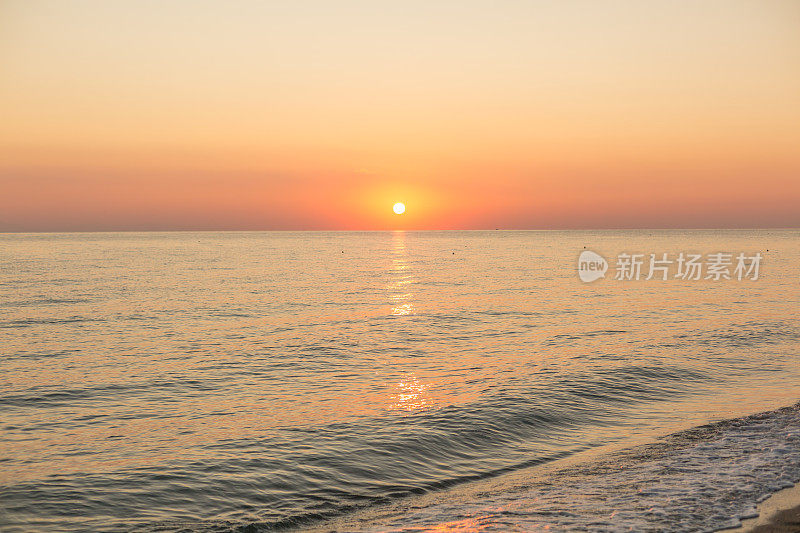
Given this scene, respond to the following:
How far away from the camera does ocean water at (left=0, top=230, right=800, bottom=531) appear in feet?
39.5

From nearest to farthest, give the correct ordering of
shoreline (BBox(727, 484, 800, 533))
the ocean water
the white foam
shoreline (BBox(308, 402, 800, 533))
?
shoreline (BBox(727, 484, 800, 533)), shoreline (BBox(308, 402, 800, 533)), the white foam, the ocean water

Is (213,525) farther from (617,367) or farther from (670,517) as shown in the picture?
(617,367)

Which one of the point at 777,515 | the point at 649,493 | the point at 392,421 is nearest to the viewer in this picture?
the point at 777,515

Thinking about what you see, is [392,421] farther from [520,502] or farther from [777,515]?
[777,515]

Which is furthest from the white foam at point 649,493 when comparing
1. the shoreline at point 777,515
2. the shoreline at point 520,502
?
the shoreline at point 777,515

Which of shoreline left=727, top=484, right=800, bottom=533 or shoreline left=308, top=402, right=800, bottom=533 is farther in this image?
shoreline left=308, top=402, right=800, bottom=533

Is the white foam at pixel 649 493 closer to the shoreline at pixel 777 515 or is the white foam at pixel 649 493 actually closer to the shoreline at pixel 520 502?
the shoreline at pixel 520 502

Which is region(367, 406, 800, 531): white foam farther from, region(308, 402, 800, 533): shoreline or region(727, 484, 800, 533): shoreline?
region(727, 484, 800, 533): shoreline

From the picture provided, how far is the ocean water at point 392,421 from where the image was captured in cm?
1205

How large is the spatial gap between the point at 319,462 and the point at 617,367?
16858 mm

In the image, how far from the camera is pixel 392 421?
18.4 metres

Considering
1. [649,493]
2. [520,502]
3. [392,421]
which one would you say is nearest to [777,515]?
[649,493]

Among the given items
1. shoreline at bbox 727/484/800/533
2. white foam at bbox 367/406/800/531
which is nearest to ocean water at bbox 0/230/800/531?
white foam at bbox 367/406/800/531

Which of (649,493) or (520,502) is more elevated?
(649,493)
